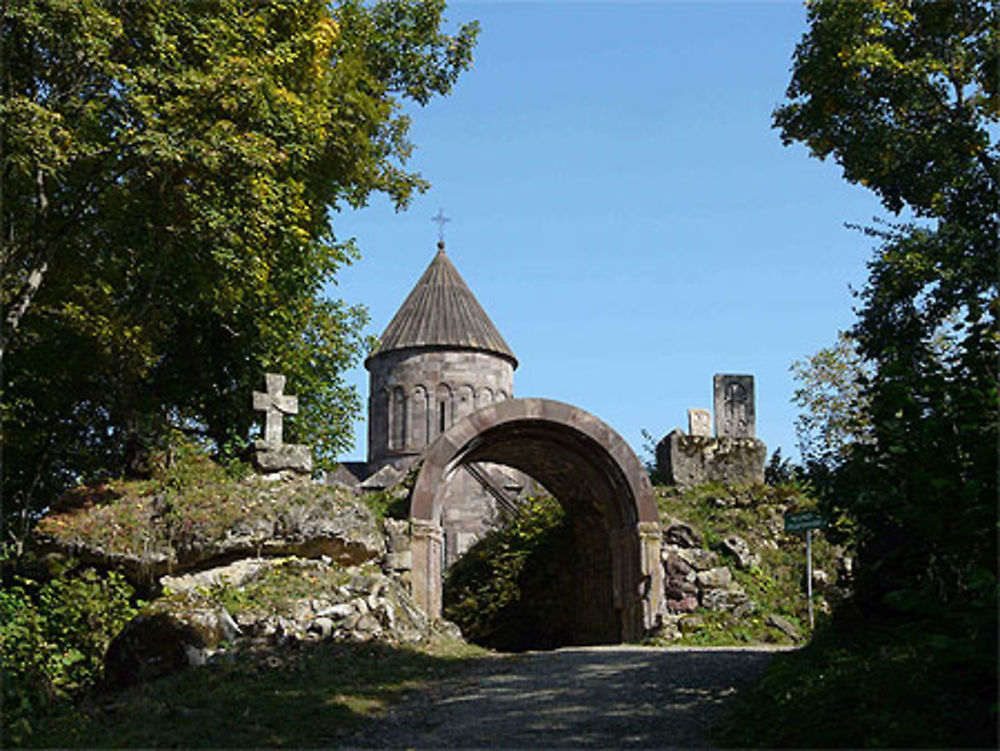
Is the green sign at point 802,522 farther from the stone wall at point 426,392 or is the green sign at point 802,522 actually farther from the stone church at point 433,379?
the stone wall at point 426,392

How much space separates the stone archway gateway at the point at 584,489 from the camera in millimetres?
16641

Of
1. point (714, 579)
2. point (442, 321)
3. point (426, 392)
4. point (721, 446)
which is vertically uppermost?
point (442, 321)

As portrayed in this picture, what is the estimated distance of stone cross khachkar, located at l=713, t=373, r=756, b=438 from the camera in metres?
19.1

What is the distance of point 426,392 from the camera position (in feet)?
127

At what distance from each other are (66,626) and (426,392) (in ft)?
81.6

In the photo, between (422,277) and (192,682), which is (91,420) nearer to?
(192,682)

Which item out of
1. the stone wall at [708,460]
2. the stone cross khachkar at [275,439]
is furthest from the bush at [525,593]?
the stone cross khachkar at [275,439]

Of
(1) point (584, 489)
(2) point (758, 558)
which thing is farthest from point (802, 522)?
(1) point (584, 489)

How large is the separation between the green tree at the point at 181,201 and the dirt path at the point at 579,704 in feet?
23.1

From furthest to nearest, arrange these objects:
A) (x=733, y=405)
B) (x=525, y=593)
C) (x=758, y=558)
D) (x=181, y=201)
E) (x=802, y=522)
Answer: (x=525, y=593), (x=733, y=405), (x=758, y=558), (x=181, y=201), (x=802, y=522)

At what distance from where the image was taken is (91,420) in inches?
806

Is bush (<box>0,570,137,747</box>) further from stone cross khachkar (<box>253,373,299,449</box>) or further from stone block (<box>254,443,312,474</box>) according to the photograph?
stone cross khachkar (<box>253,373,299,449</box>)

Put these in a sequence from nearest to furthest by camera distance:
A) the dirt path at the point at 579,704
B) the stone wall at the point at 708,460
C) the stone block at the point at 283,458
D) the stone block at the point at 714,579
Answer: the dirt path at the point at 579,704 → the stone block at the point at 283,458 → the stone block at the point at 714,579 → the stone wall at the point at 708,460

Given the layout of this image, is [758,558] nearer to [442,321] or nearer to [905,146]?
[905,146]
